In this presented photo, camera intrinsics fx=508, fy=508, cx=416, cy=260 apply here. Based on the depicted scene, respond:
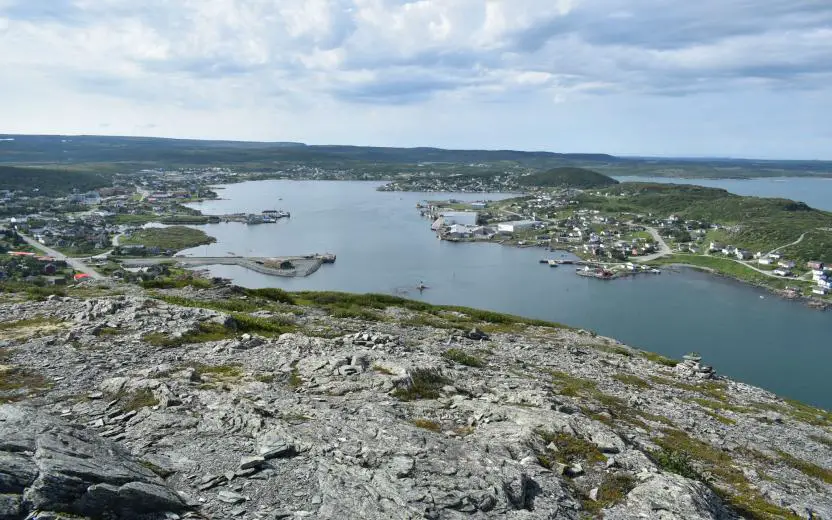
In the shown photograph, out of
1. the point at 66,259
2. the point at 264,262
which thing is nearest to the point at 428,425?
the point at 264,262

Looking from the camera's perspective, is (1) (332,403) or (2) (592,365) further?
(2) (592,365)

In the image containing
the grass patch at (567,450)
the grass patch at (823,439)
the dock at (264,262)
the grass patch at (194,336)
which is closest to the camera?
the grass patch at (567,450)

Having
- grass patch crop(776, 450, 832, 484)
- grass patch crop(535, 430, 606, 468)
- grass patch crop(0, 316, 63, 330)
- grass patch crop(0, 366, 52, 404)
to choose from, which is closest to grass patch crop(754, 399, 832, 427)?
grass patch crop(776, 450, 832, 484)

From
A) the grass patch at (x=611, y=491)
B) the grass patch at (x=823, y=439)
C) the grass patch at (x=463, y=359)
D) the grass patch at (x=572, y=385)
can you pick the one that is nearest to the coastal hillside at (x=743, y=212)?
the grass patch at (x=823, y=439)

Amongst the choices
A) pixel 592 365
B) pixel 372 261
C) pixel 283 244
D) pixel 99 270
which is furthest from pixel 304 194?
pixel 592 365

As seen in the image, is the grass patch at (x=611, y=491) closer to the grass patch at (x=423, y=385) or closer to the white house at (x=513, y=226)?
the grass patch at (x=423, y=385)

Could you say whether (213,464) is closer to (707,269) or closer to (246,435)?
(246,435)

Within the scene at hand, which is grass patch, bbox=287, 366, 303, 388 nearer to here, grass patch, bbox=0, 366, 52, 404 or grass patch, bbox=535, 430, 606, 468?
grass patch, bbox=0, 366, 52, 404
